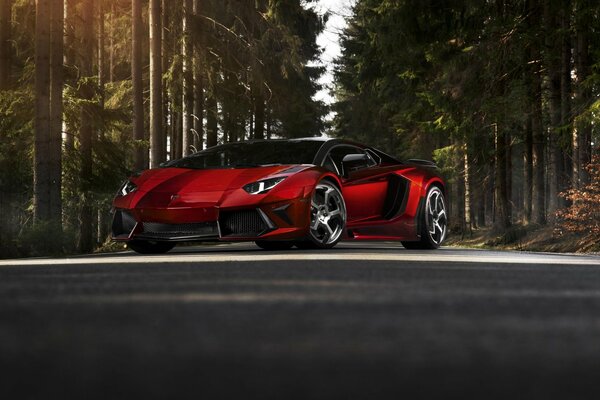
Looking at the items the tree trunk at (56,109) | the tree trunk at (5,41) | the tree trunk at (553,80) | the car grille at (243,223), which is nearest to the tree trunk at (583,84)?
the tree trunk at (553,80)

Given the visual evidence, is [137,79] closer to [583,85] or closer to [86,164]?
[86,164]

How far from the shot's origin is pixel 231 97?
93.5 feet

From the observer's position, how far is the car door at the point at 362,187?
415 inches

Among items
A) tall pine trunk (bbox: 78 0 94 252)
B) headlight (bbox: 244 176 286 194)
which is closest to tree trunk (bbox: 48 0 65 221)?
tall pine trunk (bbox: 78 0 94 252)

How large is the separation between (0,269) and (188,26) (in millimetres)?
19149

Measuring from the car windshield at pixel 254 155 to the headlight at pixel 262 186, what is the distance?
2.05ft

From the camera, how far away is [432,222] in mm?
11688

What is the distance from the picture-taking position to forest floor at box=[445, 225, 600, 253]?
16750 mm

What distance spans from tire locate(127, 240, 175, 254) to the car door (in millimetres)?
2127

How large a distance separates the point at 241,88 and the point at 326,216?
1909cm

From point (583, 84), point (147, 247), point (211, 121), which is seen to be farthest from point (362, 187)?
point (211, 121)

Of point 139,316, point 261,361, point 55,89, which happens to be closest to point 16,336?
point 139,316

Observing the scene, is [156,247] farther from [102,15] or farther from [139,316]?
[102,15]

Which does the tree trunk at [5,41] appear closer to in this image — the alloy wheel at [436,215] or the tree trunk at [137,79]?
the tree trunk at [137,79]
